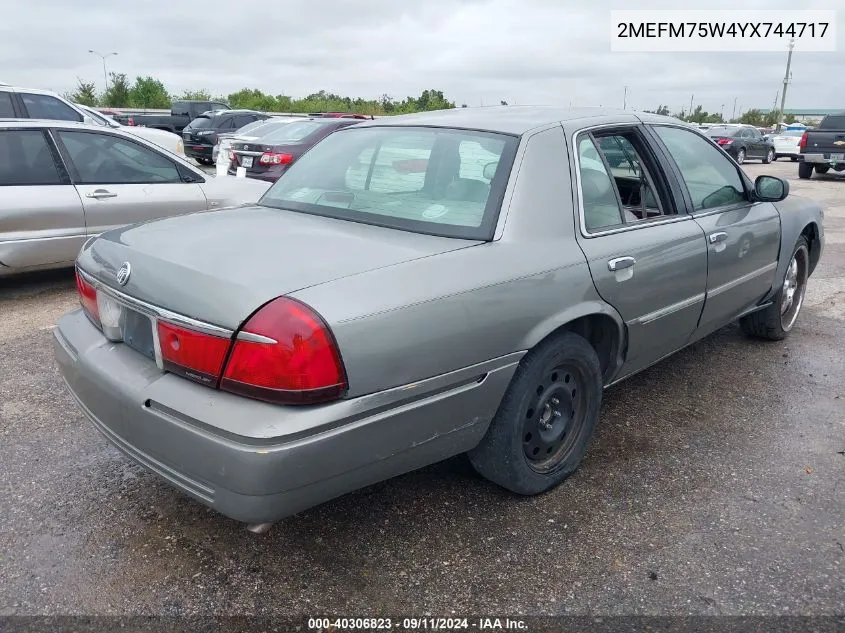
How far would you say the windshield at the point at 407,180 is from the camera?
8.93 ft

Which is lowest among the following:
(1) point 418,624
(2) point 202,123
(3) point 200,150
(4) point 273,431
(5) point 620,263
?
(1) point 418,624

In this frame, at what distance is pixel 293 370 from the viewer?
2.02m

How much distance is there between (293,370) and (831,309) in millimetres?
5392

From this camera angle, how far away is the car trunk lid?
214cm

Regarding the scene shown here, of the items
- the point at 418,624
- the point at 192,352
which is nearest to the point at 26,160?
the point at 192,352

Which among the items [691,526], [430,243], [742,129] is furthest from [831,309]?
[742,129]

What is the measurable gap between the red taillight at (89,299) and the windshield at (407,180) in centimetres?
90

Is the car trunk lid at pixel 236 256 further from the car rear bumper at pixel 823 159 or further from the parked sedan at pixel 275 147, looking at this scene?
the car rear bumper at pixel 823 159

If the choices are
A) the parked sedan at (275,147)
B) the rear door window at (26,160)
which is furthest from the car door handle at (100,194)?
the parked sedan at (275,147)

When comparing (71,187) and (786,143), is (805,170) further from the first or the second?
(71,187)

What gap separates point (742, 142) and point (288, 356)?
25.9 m

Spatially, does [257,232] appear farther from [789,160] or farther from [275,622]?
[789,160]

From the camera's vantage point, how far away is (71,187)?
5.82m

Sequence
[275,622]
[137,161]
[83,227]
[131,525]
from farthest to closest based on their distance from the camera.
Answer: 1. [137,161]
2. [83,227]
3. [131,525]
4. [275,622]
